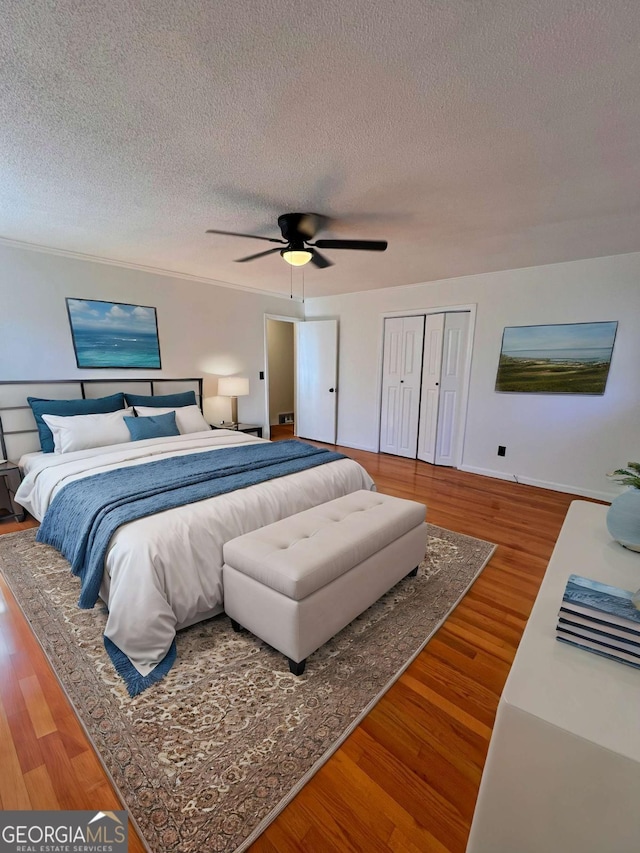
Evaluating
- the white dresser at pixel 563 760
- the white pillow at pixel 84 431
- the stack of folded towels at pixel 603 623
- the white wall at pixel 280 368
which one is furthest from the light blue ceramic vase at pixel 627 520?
the white wall at pixel 280 368

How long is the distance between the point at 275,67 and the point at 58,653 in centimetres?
269

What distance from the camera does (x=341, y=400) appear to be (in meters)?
5.76

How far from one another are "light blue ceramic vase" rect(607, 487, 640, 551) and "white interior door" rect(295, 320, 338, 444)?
15.0ft

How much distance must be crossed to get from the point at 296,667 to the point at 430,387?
3899 mm

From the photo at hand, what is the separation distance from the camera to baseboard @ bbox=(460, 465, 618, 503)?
3.64 meters

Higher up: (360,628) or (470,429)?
(470,429)

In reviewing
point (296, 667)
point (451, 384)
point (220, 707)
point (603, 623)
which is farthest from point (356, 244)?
point (451, 384)

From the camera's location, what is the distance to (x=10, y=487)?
118 inches

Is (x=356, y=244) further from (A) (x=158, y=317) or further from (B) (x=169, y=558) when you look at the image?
(A) (x=158, y=317)

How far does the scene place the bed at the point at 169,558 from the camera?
5.32 feet

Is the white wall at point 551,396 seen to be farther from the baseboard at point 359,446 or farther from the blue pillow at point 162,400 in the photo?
the blue pillow at point 162,400

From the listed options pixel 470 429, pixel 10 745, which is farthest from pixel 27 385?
pixel 470 429

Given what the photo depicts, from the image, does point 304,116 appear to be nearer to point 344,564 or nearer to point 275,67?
point 275,67

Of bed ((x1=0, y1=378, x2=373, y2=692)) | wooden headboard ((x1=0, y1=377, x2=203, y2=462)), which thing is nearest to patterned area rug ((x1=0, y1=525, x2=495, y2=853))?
bed ((x1=0, y1=378, x2=373, y2=692))
